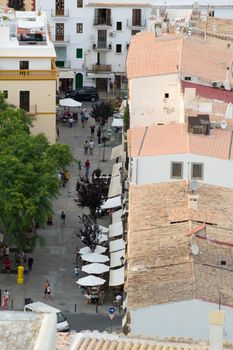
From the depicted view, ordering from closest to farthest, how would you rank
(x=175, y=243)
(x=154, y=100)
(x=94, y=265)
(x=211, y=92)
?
(x=175, y=243), (x=94, y=265), (x=211, y=92), (x=154, y=100)

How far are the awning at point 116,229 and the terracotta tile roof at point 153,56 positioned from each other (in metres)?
10.0

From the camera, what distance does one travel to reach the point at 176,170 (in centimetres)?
6000

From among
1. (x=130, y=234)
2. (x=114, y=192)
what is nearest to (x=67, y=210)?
(x=114, y=192)

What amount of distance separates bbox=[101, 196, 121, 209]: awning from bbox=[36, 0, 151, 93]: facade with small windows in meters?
31.8

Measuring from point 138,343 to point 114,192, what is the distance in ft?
127

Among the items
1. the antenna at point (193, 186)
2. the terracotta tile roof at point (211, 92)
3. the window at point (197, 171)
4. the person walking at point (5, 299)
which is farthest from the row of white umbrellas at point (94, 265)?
the terracotta tile roof at point (211, 92)

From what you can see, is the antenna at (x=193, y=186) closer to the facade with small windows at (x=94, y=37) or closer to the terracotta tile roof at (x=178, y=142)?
the terracotta tile roof at (x=178, y=142)

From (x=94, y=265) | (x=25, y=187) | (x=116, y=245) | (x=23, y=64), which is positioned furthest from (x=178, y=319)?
(x=23, y=64)

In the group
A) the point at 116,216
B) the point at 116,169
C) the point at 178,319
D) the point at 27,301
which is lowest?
the point at 27,301

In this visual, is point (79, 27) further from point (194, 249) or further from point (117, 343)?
point (117, 343)

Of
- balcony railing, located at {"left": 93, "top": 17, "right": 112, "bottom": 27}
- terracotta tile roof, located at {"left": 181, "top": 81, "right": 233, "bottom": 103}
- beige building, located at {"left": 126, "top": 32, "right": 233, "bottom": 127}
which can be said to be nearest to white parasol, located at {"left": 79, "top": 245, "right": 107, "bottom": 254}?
beige building, located at {"left": 126, "top": 32, "right": 233, "bottom": 127}

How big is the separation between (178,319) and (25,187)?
68.2ft

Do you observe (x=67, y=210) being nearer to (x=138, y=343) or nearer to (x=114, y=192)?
(x=114, y=192)

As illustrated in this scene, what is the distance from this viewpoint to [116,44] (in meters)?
104
